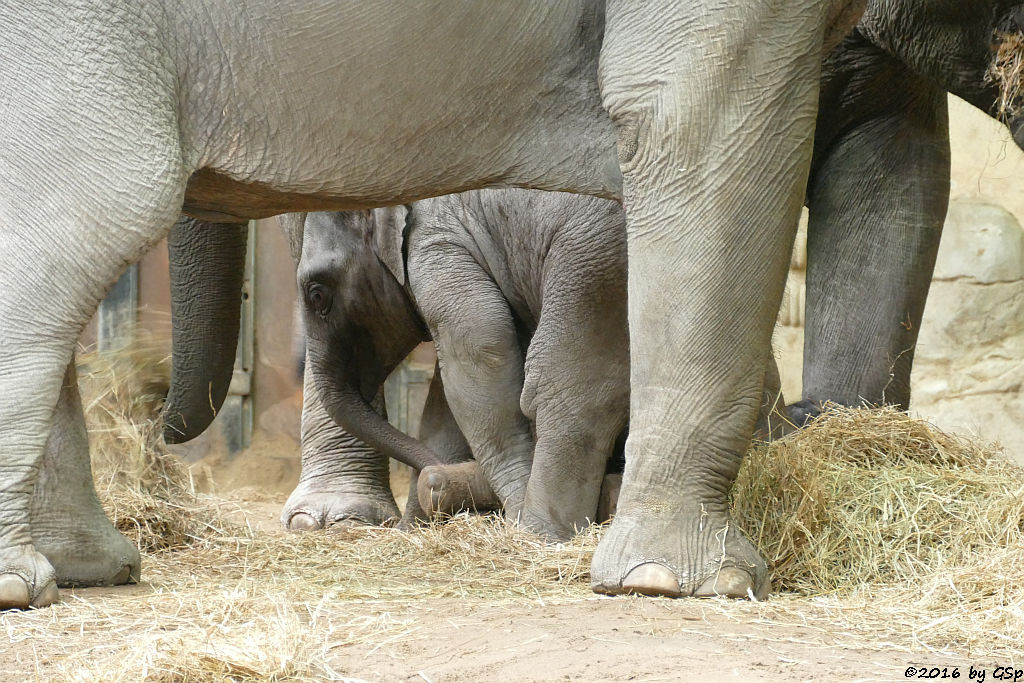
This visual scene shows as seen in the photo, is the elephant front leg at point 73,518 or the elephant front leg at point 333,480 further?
the elephant front leg at point 333,480

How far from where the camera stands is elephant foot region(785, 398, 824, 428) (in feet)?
14.6

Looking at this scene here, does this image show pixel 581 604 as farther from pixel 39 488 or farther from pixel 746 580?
pixel 39 488

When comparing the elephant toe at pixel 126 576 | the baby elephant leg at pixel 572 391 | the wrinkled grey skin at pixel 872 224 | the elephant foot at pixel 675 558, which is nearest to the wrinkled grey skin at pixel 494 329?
the baby elephant leg at pixel 572 391

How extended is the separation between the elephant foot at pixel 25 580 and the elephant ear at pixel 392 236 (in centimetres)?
213

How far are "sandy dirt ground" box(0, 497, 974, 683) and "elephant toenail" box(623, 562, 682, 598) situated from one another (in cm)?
4

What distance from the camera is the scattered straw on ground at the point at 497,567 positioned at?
2652 mm

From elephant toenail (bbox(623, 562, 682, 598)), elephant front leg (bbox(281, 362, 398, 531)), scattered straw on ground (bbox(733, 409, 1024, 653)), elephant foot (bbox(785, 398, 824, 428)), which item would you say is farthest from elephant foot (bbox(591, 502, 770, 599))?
elephant front leg (bbox(281, 362, 398, 531))

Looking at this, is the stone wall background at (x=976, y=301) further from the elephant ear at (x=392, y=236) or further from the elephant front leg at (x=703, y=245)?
the elephant front leg at (x=703, y=245)

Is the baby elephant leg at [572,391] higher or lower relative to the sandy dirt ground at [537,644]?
higher

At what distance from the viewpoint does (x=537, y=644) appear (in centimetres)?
264

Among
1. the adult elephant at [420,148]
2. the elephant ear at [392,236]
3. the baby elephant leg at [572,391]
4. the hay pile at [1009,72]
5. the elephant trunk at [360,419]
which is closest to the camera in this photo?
the adult elephant at [420,148]

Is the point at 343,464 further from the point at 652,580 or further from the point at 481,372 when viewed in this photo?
the point at 652,580

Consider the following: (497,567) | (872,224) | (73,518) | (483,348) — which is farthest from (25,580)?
(872,224)

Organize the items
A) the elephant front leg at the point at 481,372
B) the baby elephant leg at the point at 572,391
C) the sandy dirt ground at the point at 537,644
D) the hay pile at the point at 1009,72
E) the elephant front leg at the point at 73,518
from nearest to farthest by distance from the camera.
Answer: the sandy dirt ground at the point at 537,644 < the elephant front leg at the point at 73,518 < the hay pile at the point at 1009,72 < the baby elephant leg at the point at 572,391 < the elephant front leg at the point at 481,372
